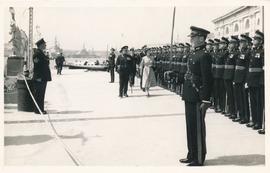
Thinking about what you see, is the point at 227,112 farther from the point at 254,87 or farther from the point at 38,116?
the point at 38,116

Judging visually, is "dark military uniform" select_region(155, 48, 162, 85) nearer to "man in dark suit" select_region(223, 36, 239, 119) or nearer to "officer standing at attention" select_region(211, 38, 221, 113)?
"officer standing at attention" select_region(211, 38, 221, 113)

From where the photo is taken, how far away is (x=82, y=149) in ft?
18.6

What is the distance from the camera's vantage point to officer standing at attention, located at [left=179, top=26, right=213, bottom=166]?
466 cm

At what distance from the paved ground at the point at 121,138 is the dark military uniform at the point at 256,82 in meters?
0.29

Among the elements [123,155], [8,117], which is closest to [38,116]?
[8,117]

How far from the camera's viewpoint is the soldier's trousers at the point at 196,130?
4750 mm

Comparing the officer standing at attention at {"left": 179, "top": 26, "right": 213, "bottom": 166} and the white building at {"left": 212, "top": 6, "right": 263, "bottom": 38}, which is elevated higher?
the white building at {"left": 212, "top": 6, "right": 263, "bottom": 38}

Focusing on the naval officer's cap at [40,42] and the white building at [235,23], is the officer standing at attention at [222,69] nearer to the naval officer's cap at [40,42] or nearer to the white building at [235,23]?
the naval officer's cap at [40,42]

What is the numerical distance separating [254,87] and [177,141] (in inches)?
60.3

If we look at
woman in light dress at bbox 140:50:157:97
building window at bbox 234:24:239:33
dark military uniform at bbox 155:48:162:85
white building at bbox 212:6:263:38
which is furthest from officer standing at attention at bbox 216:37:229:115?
building window at bbox 234:24:239:33

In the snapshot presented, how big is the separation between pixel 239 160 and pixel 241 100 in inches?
94.7

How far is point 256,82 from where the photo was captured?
647 centimetres

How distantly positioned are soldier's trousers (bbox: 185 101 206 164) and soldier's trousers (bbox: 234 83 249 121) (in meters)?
2.58

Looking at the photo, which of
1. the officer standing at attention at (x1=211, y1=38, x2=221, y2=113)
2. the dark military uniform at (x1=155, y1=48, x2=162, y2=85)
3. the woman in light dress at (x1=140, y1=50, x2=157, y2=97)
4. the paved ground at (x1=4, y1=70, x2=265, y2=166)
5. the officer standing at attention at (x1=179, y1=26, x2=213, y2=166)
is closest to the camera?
the officer standing at attention at (x1=179, y1=26, x2=213, y2=166)
